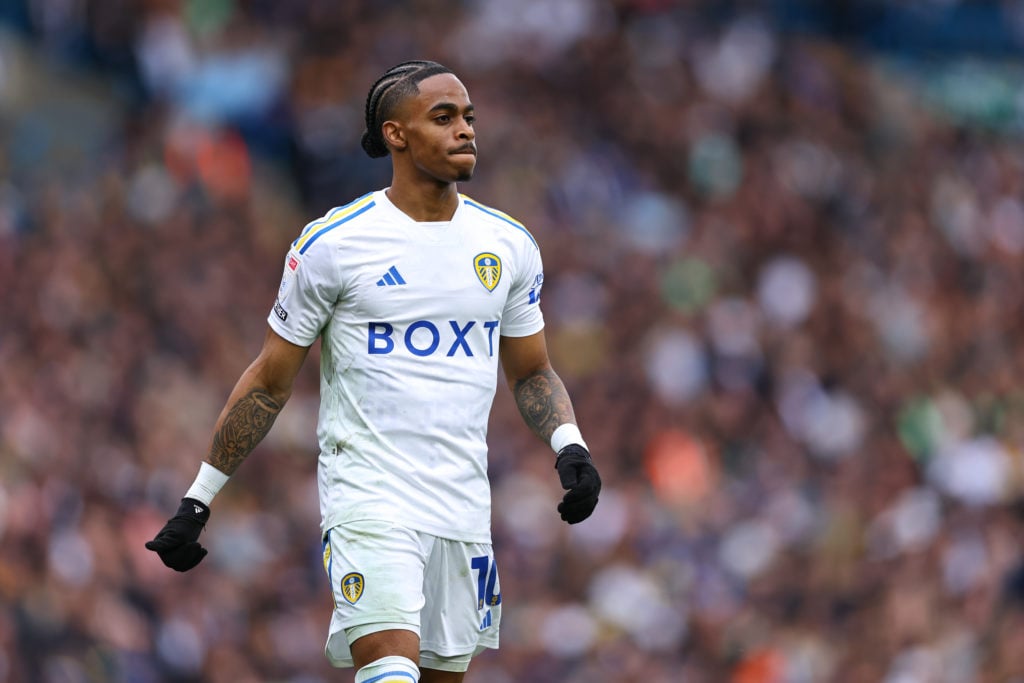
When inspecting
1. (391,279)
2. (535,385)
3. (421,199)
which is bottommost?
(535,385)

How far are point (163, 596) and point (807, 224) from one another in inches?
322

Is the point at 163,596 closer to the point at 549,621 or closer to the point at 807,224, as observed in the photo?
the point at 549,621

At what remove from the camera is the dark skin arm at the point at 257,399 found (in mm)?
7301

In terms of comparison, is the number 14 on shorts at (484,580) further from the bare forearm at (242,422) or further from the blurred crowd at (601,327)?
the blurred crowd at (601,327)

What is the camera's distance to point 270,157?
19.4 metres

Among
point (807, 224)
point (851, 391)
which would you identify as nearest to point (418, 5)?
point (807, 224)

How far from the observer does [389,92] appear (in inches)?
291

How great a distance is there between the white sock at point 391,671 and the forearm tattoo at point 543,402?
115 cm

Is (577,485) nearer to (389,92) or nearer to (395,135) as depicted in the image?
(395,135)

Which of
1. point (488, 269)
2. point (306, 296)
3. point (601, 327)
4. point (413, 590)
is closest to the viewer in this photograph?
point (413, 590)

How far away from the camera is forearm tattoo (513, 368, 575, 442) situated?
7.60 metres

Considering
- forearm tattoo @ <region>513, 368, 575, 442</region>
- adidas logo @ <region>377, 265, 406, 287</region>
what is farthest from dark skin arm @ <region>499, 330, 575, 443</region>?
adidas logo @ <region>377, 265, 406, 287</region>

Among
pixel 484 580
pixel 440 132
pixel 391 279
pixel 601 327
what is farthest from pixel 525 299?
pixel 601 327

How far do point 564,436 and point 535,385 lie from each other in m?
0.35
